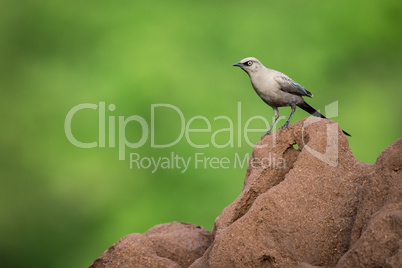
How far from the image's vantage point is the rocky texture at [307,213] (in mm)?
5109

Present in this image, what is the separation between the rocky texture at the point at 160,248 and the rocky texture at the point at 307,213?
0.01 m

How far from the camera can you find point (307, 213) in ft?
19.2

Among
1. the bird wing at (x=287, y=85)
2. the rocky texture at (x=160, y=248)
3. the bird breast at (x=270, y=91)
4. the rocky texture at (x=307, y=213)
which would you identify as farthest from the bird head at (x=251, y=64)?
the rocky texture at (x=160, y=248)

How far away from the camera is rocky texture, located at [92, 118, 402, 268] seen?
511cm

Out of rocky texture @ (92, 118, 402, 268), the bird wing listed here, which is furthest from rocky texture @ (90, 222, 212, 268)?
the bird wing

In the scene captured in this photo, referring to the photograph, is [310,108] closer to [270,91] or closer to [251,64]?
Result: [270,91]

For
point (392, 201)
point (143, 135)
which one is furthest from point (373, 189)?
point (143, 135)

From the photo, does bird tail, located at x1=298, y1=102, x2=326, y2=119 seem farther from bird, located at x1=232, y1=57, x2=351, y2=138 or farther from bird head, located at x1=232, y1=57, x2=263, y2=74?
bird head, located at x1=232, y1=57, x2=263, y2=74

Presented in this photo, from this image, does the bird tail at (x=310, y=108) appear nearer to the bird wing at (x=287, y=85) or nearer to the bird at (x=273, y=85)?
the bird at (x=273, y=85)

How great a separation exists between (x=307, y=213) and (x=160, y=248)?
2.01 metres

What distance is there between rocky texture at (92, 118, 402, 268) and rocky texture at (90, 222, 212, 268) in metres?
0.01

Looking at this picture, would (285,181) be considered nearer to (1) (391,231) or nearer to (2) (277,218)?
(2) (277,218)

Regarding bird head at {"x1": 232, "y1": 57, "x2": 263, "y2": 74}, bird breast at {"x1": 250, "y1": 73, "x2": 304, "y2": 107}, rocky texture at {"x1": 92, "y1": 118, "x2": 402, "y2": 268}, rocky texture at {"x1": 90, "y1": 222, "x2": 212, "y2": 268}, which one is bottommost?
rocky texture at {"x1": 90, "y1": 222, "x2": 212, "y2": 268}

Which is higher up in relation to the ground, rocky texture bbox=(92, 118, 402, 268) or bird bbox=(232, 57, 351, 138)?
bird bbox=(232, 57, 351, 138)
